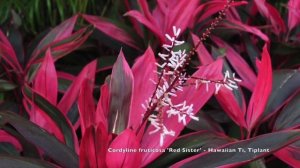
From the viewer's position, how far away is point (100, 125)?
755 mm

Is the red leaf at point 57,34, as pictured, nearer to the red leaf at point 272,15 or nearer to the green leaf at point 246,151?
the red leaf at point 272,15

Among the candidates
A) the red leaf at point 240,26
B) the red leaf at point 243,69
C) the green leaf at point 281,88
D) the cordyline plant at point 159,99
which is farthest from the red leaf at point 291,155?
the red leaf at point 240,26

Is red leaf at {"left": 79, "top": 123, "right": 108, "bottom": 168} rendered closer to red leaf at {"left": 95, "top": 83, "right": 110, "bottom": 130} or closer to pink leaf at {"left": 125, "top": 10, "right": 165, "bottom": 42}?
red leaf at {"left": 95, "top": 83, "right": 110, "bottom": 130}

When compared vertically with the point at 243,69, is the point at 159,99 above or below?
above

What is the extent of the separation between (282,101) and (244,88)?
18 cm

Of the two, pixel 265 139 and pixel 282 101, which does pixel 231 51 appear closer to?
pixel 282 101

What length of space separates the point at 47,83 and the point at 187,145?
32 centimetres

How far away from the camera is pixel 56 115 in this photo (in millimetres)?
923

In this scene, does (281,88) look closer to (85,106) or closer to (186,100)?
(186,100)

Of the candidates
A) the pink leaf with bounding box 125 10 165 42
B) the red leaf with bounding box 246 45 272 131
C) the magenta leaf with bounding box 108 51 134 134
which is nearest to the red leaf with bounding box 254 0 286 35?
the pink leaf with bounding box 125 10 165 42

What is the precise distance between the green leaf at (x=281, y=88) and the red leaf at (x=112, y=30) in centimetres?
39

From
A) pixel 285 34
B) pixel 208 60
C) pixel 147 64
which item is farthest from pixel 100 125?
Answer: pixel 285 34

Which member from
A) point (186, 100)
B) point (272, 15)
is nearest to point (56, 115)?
point (186, 100)

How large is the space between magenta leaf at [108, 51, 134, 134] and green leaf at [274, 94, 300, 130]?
31 cm
